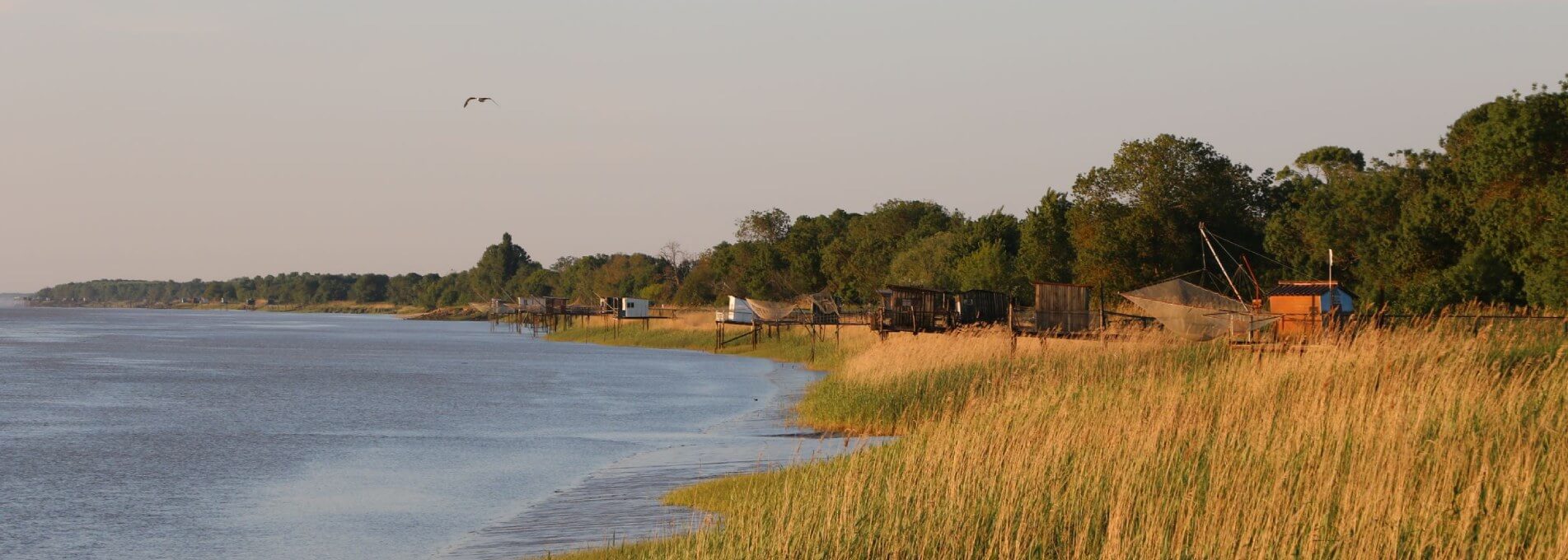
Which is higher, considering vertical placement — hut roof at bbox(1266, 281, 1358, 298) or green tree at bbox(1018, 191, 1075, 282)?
green tree at bbox(1018, 191, 1075, 282)

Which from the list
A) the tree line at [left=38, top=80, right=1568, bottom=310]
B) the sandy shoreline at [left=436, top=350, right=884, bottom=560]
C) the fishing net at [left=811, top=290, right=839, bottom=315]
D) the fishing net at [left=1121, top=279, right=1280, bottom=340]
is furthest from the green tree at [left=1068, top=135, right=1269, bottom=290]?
the sandy shoreline at [left=436, top=350, right=884, bottom=560]

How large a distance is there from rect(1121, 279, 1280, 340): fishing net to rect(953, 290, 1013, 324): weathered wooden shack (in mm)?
→ 8226

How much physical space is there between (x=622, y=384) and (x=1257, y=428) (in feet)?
139

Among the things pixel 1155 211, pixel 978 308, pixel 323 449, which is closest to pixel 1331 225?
pixel 1155 211

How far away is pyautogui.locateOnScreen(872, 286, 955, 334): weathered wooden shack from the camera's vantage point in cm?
5206

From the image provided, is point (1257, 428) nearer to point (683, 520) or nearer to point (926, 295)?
point (683, 520)

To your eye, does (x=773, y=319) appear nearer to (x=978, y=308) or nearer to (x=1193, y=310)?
(x=978, y=308)

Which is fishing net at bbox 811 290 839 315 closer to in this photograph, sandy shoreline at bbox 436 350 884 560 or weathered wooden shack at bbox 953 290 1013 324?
weathered wooden shack at bbox 953 290 1013 324

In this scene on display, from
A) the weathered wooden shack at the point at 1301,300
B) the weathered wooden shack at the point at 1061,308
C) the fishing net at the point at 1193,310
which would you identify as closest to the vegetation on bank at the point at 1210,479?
the fishing net at the point at 1193,310

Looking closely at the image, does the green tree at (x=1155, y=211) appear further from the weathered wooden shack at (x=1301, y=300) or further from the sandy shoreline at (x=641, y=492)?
the sandy shoreline at (x=641, y=492)

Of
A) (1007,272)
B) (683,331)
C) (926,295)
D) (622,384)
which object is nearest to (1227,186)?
(1007,272)

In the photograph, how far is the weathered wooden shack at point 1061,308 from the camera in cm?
4469

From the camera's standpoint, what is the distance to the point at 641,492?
22.7 m

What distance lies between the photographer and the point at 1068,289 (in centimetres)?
4553
